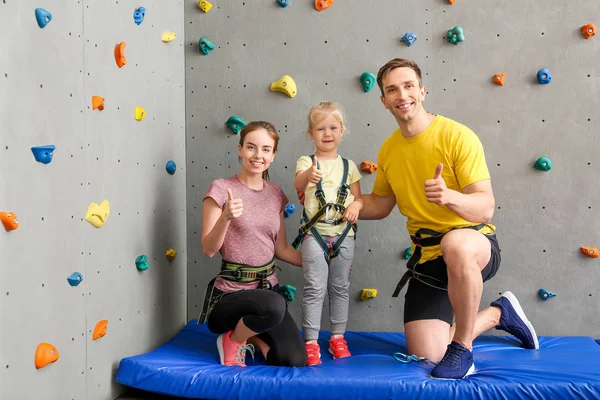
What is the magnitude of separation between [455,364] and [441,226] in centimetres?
59

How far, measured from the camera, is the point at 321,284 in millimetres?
2822

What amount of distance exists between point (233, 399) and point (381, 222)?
51.4 inches

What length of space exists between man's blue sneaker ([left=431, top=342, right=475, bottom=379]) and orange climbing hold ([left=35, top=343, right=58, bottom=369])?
53.2 inches

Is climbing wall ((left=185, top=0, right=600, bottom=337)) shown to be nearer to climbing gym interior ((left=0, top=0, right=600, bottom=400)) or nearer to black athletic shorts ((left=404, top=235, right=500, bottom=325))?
climbing gym interior ((left=0, top=0, right=600, bottom=400))

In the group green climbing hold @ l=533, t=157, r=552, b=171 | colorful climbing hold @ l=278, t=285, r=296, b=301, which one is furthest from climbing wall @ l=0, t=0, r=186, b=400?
green climbing hold @ l=533, t=157, r=552, b=171

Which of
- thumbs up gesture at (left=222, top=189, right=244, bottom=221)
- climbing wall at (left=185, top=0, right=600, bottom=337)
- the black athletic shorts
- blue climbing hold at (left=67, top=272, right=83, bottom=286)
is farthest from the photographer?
climbing wall at (left=185, top=0, right=600, bottom=337)

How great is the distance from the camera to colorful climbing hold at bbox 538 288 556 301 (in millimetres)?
3222

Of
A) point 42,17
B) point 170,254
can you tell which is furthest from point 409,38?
point 42,17

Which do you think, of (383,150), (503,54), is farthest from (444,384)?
(503,54)

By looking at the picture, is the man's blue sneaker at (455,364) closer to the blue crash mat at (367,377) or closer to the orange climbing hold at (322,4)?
the blue crash mat at (367,377)

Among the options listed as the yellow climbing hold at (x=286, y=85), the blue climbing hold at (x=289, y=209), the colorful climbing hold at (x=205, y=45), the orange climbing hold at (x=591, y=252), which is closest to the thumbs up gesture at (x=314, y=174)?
the blue climbing hold at (x=289, y=209)

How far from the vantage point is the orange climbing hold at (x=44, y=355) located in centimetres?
203

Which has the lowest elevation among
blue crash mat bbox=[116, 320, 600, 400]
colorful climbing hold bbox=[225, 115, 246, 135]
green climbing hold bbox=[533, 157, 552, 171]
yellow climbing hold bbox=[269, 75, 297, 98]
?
blue crash mat bbox=[116, 320, 600, 400]

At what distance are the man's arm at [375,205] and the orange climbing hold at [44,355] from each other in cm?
146
